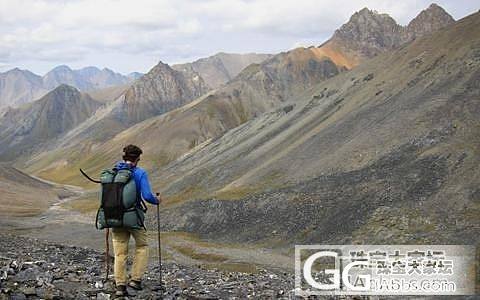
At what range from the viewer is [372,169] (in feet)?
194

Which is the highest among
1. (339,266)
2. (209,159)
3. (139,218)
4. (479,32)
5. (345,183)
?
(479,32)

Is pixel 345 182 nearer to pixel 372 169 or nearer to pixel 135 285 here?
pixel 372 169

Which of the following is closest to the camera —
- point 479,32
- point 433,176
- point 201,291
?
point 201,291

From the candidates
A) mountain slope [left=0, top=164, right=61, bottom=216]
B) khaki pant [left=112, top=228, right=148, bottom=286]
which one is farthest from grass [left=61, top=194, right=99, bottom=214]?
khaki pant [left=112, top=228, right=148, bottom=286]

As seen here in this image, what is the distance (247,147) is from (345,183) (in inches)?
1806

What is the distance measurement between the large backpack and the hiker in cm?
22

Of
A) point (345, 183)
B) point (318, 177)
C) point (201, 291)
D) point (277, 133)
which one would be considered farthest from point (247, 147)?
point (201, 291)

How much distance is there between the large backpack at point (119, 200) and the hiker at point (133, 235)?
220 millimetres

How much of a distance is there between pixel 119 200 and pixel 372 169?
47.8 m

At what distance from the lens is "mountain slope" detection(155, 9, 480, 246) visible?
157ft

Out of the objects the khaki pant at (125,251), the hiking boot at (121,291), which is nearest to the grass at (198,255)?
the khaki pant at (125,251)

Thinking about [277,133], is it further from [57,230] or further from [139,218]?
[139,218]

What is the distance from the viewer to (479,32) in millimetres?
84625

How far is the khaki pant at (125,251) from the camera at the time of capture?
15.6m
